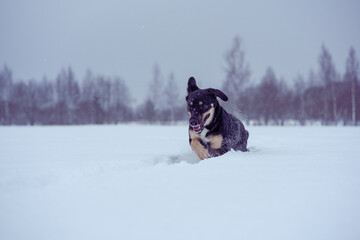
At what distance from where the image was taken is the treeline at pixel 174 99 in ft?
91.4

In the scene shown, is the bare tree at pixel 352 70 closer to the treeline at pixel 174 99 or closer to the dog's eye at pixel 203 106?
the treeline at pixel 174 99

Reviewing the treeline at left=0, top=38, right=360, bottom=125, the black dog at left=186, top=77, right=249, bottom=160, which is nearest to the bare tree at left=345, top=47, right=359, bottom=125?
the treeline at left=0, top=38, right=360, bottom=125

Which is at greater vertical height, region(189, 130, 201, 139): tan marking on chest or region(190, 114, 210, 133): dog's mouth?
region(190, 114, 210, 133): dog's mouth

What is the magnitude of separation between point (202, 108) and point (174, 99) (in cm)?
3576

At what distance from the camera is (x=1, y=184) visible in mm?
2361

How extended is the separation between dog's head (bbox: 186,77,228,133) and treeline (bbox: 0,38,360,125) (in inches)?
641

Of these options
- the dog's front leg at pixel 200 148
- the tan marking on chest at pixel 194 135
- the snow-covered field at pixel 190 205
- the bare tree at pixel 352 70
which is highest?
the bare tree at pixel 352 70

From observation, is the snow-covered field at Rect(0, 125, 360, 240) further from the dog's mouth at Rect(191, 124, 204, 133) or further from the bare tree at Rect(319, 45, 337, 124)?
the bare tree at Rect(319, 45, 337, 124)

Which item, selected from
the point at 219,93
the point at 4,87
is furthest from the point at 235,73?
the point at 4,87

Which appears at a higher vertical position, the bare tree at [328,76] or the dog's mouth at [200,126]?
the bare tree at [328,76]

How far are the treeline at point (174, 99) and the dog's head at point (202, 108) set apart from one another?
1629cm

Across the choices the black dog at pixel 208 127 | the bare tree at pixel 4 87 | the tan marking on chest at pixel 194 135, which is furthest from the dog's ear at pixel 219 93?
the bare tree at pixel 4 87

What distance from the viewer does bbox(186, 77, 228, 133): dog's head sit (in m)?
3.81

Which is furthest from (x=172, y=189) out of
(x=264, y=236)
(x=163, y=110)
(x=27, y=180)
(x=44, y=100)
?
(x=44, y=100)
